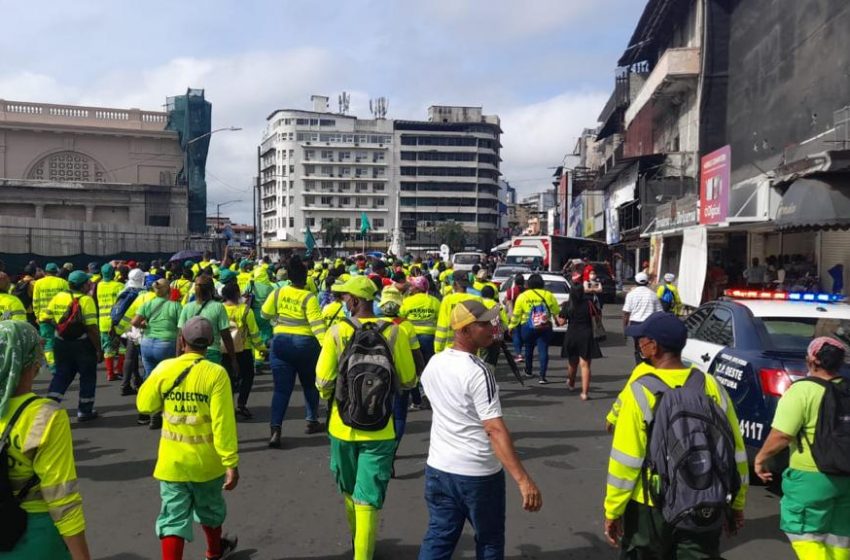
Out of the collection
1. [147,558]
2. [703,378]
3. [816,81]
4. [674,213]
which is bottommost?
[147,558]

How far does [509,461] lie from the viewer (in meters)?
3.27

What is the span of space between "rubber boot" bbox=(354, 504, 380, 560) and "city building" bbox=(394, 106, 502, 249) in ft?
328

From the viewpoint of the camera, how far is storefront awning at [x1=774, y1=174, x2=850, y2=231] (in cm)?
1189

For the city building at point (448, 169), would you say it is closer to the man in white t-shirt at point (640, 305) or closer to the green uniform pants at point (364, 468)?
the man in white t-shirt at point (640, 305)

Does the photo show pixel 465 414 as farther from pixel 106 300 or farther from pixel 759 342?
pixel 106 300

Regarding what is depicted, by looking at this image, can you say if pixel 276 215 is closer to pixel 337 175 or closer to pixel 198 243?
pixel 337 175

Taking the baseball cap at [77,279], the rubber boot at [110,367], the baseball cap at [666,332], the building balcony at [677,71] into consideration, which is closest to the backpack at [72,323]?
the baseball cap at [77,279]

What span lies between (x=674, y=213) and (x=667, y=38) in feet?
44.7

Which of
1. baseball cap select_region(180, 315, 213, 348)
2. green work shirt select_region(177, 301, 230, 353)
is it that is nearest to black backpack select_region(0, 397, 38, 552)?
baseball cap select_region(180, 315, 213, 348)

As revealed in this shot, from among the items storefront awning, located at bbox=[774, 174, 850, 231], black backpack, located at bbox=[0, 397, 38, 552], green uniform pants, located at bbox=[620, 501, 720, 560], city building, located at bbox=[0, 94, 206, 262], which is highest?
city building, located at bbox=[0, 94, 206, 262]

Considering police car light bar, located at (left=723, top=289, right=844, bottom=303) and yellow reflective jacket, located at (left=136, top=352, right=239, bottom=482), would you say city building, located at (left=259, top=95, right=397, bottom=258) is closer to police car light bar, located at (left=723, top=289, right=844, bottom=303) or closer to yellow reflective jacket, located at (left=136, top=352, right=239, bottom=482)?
police car light bar, located at (left=723, top=289, right=844, bottom=303)

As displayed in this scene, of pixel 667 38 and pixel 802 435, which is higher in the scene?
pixel 667 38

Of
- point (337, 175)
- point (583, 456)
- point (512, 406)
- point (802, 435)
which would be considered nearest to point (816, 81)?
point (512, 406)

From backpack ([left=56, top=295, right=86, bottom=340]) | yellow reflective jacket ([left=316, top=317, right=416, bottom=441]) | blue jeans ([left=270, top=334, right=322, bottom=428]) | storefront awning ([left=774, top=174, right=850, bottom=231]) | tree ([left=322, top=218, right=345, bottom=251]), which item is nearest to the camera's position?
yellow reflective jacket ([left=316, top=317, right=416, bottom=441])
